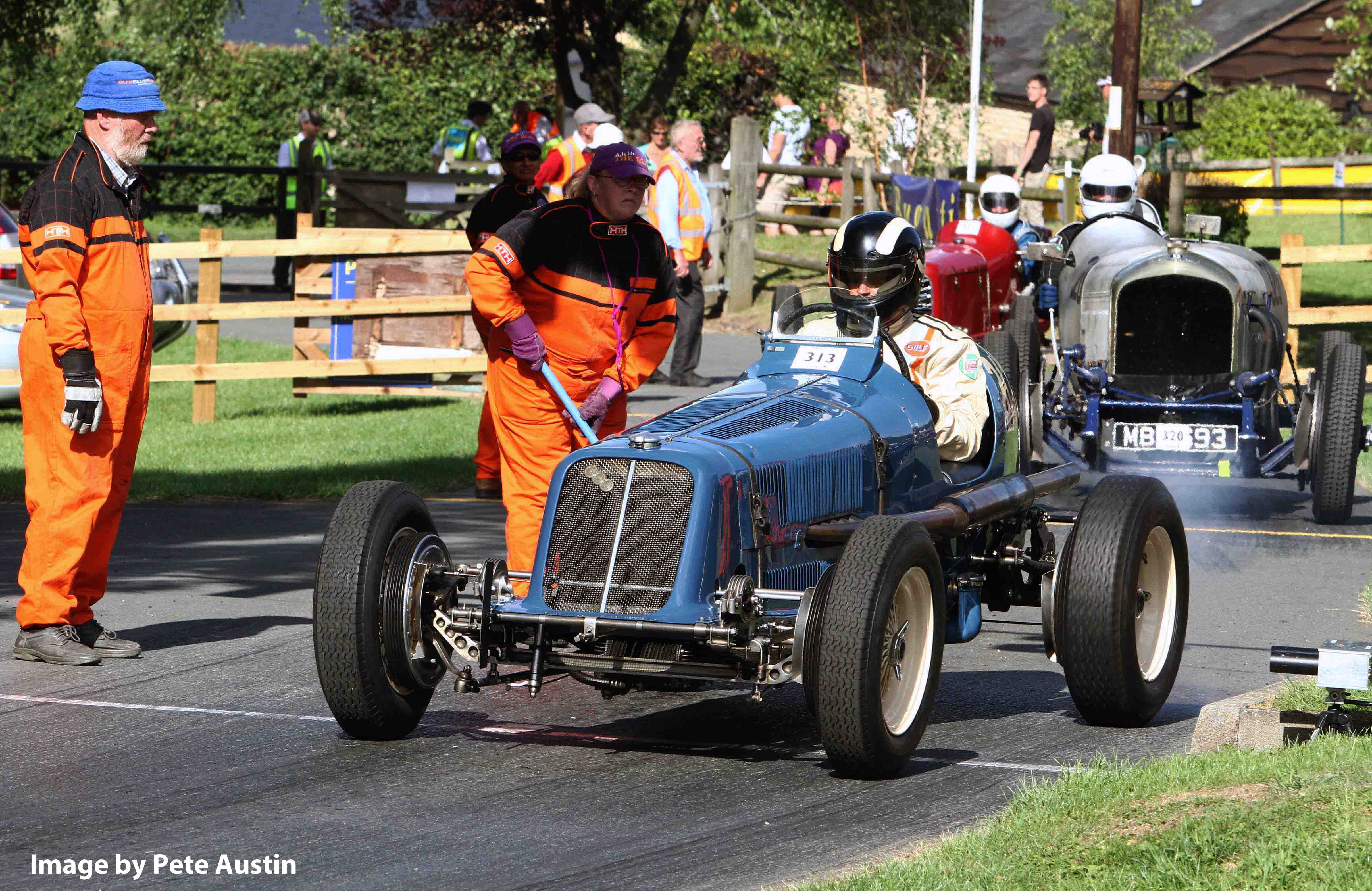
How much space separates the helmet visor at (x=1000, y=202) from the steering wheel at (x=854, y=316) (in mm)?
7716

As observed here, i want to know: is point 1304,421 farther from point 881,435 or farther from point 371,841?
point 371,841

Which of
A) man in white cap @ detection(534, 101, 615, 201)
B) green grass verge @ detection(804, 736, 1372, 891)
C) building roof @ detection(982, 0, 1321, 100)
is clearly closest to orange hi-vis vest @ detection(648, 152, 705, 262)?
man in white cap @ detection(534, 101, 615, 201)

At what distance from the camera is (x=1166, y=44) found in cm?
4125

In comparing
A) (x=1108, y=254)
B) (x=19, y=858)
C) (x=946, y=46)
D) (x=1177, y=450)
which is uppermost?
(x=946, y=46)

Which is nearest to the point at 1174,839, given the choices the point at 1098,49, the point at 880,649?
the point at 880,649

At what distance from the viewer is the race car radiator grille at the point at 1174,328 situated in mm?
11391

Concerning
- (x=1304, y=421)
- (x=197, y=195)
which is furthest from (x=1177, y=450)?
(x=197, y=195)

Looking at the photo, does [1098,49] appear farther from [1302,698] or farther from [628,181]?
[1302,698]

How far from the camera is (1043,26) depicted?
213 ft

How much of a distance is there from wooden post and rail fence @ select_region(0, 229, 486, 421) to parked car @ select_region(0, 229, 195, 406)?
0.40ft

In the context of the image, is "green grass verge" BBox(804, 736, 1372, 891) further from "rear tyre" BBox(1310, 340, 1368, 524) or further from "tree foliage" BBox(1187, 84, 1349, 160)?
"tree foliage" BBox(1187, 84, 1349, 160)

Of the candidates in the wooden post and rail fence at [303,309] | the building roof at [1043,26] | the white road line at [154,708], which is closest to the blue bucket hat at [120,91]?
the white road line at [154,708]

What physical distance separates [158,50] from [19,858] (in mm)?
33298

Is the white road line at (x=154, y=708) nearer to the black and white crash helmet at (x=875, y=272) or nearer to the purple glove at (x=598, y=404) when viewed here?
the purple glove at (x=598, y=404)
